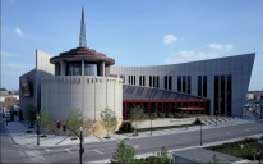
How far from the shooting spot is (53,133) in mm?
69625

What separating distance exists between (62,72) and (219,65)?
48.5 m

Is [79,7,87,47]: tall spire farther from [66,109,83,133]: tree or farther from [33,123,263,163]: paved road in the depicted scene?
[33,123,263,163]: paved road

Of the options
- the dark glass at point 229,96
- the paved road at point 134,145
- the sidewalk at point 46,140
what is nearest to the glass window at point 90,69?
the sidewalk at point 46,140

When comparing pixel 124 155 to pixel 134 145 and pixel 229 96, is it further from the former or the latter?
pixel 229 96

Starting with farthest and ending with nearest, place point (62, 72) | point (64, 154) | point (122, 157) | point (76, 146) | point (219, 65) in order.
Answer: point (219, 65) < point (62, 72) < point (76, 146) < point (64, 154) < point (122, 157)

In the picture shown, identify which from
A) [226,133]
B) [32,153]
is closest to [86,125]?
[32,153]

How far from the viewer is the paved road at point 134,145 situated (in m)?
46.8

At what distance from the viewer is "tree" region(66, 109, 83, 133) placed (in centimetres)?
6338

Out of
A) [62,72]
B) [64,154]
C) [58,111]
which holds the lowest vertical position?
[64,154]

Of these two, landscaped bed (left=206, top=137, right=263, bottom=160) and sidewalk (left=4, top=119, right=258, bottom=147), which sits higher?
landscaped bed (left=206, top=137, right=263, bottom=160)

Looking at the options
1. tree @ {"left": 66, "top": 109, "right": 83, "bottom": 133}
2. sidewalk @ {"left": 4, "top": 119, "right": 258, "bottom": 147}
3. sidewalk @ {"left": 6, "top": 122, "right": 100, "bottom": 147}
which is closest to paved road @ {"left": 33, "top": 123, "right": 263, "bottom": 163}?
sidewalk @ {"left": 4, "top": 119, "right": 258, "bottom": 147}

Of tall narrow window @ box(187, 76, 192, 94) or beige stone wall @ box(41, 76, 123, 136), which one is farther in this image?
tall narrow window @ box(187, 76, 192, 94)

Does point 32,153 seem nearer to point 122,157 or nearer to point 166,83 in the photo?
point 122,157

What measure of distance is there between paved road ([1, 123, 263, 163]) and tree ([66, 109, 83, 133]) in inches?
258
